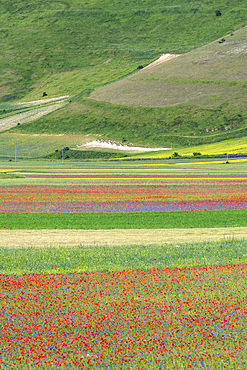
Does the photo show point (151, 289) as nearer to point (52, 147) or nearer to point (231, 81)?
point (52, 147)

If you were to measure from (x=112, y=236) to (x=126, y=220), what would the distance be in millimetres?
7565

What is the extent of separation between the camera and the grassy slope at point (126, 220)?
34.1m

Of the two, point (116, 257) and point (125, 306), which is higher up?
point (116, 257)

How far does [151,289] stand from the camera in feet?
56.2

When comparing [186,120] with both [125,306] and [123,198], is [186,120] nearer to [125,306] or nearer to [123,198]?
[123,198]

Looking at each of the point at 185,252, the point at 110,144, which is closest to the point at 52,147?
the point at 110,144

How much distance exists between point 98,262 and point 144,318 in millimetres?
7067

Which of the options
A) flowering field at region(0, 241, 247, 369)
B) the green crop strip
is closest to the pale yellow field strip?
the green crop strip

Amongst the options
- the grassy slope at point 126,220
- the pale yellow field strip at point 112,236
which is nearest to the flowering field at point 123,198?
the grassy slope at point 126,220

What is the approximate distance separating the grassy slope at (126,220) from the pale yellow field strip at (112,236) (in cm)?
193

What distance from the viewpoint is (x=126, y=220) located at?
121ft

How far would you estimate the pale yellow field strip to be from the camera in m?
26.8

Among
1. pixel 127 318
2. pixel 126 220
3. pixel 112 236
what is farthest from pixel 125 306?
pixel 126 220

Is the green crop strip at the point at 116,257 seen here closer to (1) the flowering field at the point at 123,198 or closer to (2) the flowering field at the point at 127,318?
(2) the flowering field at the point at 127,318
